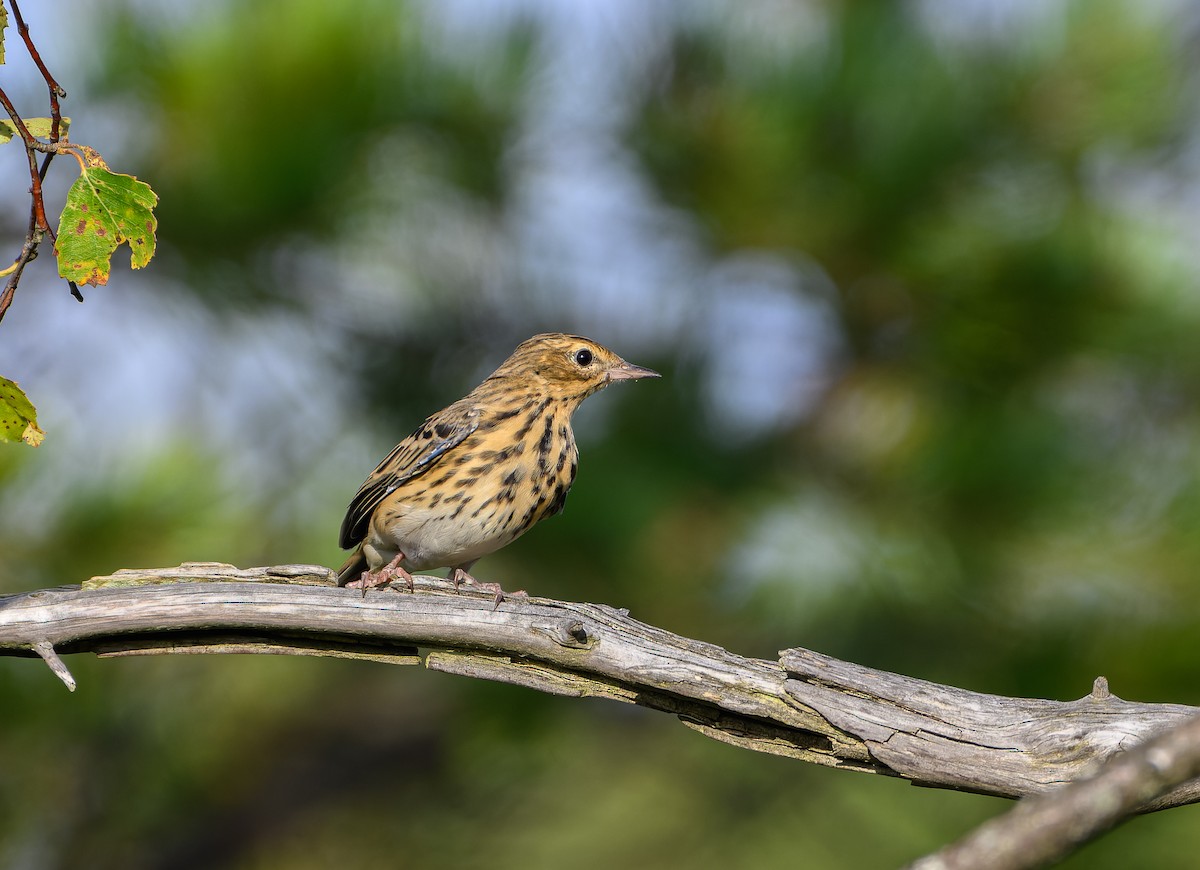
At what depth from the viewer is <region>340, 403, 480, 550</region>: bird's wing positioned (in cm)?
561

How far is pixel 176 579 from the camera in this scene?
3957 mm

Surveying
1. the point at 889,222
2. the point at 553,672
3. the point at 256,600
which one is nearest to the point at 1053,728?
the point at 553,672

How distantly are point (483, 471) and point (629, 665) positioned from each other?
6.15 ft

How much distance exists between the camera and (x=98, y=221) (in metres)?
3.22

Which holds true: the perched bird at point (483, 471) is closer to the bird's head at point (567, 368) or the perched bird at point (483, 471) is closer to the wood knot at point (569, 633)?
the bird's head at point (567, 368)

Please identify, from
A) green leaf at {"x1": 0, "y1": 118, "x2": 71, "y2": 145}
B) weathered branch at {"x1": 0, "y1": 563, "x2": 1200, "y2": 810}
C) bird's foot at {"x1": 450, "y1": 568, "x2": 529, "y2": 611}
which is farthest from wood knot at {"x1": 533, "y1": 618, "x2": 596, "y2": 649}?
green leaf at {"x1": 0, "y1": 118, "x2": 71, "y2": 145}

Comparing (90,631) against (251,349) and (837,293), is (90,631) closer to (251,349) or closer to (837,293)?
(251,349)

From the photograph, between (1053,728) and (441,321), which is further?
(441,321)

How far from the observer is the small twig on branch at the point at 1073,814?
1980mm

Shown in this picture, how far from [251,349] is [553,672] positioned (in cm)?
387

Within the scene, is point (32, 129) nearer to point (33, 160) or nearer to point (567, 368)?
point (33, 160)

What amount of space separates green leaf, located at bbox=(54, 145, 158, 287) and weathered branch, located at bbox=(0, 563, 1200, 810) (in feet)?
3.32

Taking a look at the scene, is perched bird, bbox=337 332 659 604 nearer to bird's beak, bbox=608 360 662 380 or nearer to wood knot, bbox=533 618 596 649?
bird's beak, bbox=608 360 662 380

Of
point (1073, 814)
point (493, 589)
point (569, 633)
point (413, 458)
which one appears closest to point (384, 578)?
point (493, 589)
